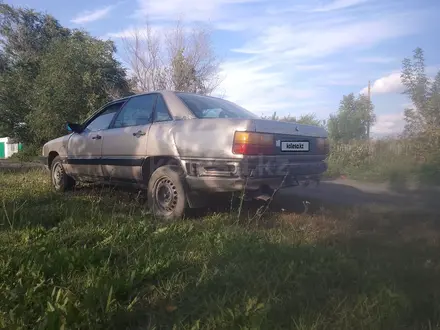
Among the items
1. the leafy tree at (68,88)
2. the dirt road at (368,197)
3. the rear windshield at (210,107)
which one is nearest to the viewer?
the rear windshield at (210,107)

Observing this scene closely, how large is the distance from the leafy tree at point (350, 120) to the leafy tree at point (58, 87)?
7.40 metres

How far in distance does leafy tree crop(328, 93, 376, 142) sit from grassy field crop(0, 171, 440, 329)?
4.21 m

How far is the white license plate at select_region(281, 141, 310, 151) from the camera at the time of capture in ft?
11.7

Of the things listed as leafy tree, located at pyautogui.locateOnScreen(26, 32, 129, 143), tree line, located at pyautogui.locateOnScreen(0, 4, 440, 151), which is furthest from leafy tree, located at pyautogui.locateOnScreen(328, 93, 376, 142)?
leafy tree, located at pyautogui.locateOnScreen(26, 32, 129, 143)

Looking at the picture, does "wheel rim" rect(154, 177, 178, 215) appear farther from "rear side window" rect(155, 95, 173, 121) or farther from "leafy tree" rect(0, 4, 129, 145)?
"leafy tree" rect(0, 4, 129, 145)

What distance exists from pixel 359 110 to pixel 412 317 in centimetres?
650

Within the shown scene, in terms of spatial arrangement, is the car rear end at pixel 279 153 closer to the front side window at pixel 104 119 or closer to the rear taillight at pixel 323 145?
the rear taillight at pixel 323 145

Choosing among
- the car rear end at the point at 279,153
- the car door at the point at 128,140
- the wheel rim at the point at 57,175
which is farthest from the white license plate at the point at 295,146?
the wheel rim at the point at 57,175

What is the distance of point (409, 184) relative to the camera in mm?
4668

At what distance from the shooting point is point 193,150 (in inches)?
141

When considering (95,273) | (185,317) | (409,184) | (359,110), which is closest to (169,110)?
(95,273)

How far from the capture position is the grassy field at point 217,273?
1870mm

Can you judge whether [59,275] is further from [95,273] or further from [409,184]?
[409,184]

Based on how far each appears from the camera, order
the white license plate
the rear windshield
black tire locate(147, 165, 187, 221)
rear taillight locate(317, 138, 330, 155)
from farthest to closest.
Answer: rear taillight locate(317, 138, 330, 155)
the rear windshield
black tire locate(147, 165, 187, 221)
the white license plate
